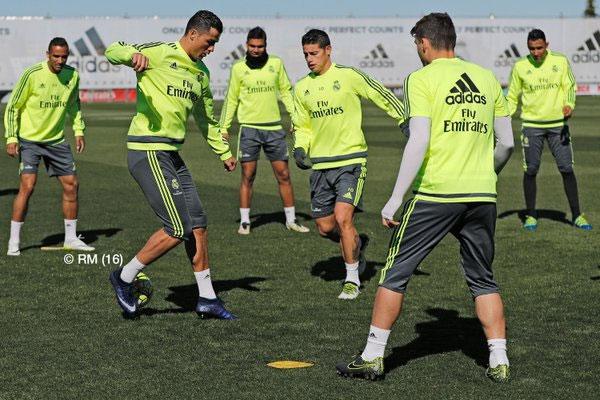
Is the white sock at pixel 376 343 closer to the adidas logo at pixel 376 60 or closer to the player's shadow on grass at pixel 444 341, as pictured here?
the player's shadow on grass at pixel 444 341

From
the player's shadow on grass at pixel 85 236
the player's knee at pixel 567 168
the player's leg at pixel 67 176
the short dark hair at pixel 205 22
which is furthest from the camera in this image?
the player's knee at pixel 567 168

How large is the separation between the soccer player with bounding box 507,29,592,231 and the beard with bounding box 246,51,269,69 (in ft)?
9.51

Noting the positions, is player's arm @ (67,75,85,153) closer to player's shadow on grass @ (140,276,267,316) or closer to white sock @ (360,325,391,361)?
player's shadow on grass @ (140,276,267,316)

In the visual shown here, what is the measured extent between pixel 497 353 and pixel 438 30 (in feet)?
6.12

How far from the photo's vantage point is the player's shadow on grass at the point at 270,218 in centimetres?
1402

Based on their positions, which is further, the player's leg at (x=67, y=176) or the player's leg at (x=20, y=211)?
the player's leg at (x=67, y=176)

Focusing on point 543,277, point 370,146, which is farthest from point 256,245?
point 370,146

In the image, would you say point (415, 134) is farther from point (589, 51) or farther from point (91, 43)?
point (589, 51)

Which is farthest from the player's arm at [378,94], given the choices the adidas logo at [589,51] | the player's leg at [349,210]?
the adidas logo at [589,51]

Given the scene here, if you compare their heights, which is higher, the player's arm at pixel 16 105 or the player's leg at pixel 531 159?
the player's arm at pixel 16 105

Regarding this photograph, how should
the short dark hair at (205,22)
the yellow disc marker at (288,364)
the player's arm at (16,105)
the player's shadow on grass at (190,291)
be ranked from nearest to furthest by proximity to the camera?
the yellow disc marker at (288,364), the short dark hair at (205,22), the player's shadow on grass at (190,291), the player's arm at (16,105)

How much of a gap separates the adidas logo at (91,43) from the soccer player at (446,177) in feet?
164

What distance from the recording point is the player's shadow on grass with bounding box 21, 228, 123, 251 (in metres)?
12.2

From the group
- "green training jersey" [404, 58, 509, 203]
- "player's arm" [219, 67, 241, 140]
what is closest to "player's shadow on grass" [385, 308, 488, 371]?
"green training jersey" [404, 58, 509, 203]
